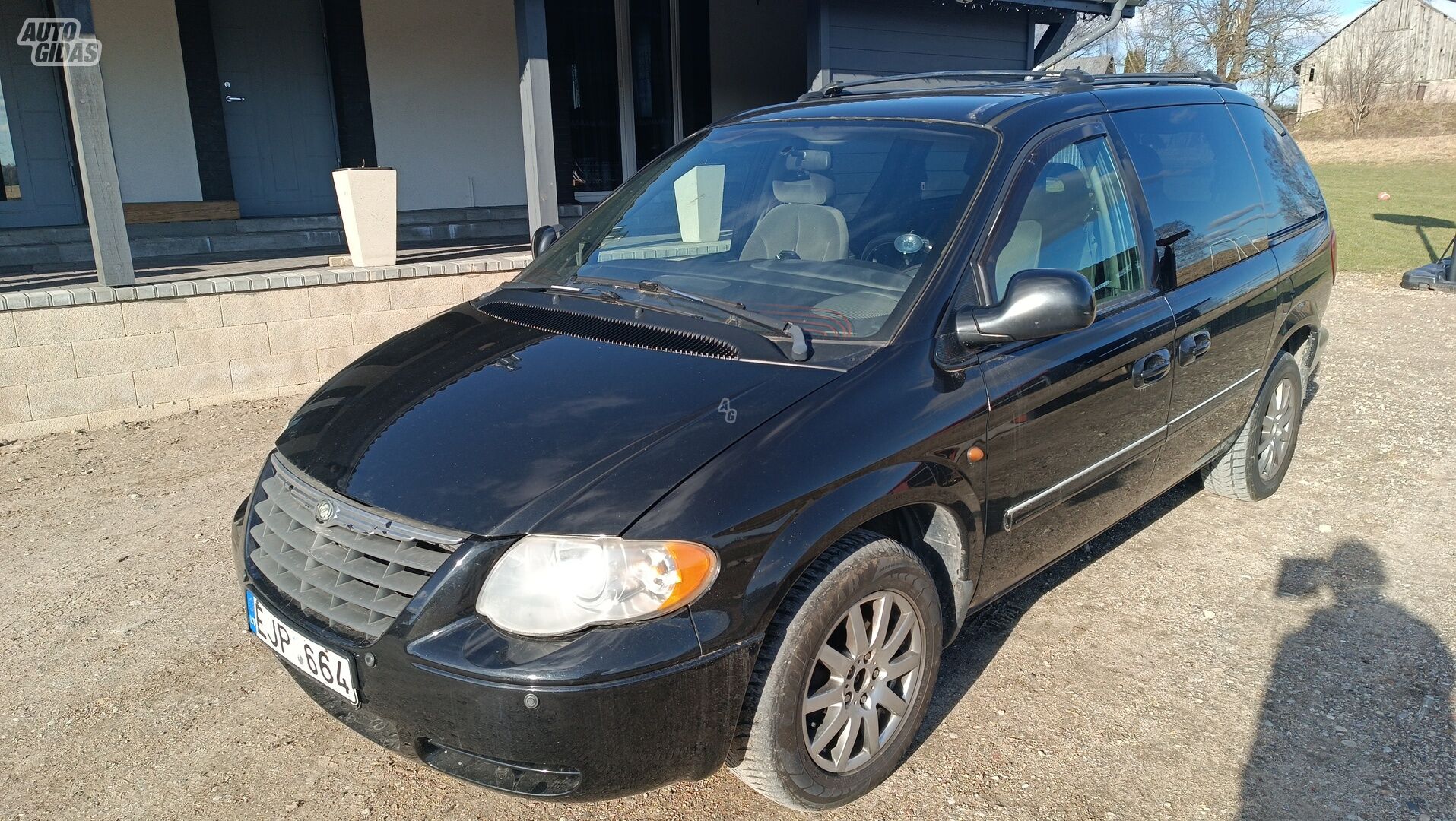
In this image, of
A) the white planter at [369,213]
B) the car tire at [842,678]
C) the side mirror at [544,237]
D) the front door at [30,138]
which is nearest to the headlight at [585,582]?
the car tire at [842,678]

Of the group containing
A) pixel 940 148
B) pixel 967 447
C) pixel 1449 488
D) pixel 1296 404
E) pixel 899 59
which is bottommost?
pixel 1449 488

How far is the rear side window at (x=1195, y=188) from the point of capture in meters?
3.52

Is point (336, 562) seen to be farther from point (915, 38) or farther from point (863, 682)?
point (915, 38)

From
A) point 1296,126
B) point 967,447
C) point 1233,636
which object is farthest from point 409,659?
point 1296,126

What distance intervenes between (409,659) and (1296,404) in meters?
4.39

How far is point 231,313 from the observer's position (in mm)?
6492

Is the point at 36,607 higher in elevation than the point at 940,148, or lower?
lower

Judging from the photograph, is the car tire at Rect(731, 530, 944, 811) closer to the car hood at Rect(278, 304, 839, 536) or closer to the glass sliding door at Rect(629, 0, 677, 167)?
the car hood at Rect(278, 304, 839, 536)

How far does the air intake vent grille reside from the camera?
270 centimetres

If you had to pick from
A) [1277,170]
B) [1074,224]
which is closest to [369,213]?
[1074,224]

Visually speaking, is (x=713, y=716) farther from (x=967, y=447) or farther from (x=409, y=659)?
(x=967, y=447)

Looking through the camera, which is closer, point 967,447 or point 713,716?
point 713,716

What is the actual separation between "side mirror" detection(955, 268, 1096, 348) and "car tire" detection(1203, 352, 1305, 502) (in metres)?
2.24

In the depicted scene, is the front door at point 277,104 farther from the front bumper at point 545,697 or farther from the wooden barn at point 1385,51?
the wooden barn at point 1385,51
